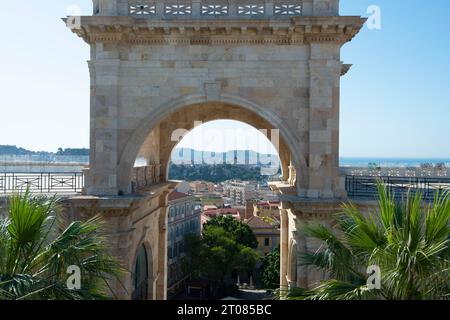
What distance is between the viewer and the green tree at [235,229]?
5209 cm

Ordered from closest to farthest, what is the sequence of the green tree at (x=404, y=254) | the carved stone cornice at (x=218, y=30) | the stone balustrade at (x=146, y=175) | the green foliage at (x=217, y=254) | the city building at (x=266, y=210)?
1. the green tree at (x=404, y=254)
2. the carved stone cornice at (x=218, y=30)
3. the stone balustrade at (x=146, y=175)
4. the green foliage at (x=217, y=254)
5. the city building at (x=266, y=210)

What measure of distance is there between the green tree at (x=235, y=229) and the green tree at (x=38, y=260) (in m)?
45.4

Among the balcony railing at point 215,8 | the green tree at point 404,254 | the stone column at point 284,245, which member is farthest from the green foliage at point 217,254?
the green tree at point 404,254

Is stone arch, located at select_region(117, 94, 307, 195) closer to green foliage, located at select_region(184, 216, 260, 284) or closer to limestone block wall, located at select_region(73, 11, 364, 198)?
limestone block wall, located at select_region(73, 11, 364, 198)

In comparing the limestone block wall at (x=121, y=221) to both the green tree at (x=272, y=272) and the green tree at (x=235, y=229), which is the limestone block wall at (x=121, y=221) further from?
the green tree at (x=235, y=229)

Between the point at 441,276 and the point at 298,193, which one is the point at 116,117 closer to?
the point at 298,193

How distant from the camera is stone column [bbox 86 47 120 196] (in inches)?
511

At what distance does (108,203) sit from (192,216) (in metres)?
51.2

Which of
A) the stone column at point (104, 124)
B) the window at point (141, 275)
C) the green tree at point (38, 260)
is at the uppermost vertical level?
the stone column at point (104, 124)

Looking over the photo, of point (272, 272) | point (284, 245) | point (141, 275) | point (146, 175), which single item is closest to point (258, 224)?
point (272, 272)

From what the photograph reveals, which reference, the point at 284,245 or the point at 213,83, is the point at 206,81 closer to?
the point at 213,83

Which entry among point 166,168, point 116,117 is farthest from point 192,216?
point 116,117

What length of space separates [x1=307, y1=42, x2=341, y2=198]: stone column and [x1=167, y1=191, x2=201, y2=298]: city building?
3936cm

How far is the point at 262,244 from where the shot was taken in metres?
63.2
